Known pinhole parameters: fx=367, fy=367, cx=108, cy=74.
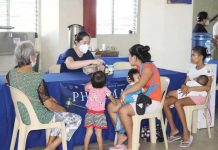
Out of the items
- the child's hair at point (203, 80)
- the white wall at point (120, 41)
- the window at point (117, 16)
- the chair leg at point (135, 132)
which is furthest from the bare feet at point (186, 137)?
the window at point (117, 16)

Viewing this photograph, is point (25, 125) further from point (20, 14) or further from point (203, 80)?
point (20, 14)

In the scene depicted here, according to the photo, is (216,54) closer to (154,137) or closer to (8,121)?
(154,137)

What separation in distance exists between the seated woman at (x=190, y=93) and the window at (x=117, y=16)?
14.3 feet

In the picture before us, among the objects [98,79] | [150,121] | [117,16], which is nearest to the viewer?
[98,79]

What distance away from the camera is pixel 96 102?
3.22 metres

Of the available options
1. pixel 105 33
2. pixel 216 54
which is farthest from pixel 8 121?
pixel 216 54

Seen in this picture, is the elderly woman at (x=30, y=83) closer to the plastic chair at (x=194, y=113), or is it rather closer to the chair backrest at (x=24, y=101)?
the chair backrest at (x=24, y=101)

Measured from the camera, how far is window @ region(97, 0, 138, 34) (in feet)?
26.6

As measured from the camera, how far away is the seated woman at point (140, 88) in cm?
327

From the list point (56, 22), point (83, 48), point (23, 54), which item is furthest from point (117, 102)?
point (56, 22)

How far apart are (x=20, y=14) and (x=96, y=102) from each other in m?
4.51

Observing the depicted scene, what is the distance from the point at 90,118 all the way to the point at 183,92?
42.4 inches

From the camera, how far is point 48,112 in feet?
9.51

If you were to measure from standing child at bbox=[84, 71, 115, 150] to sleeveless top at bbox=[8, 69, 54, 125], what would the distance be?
50 centimetres
